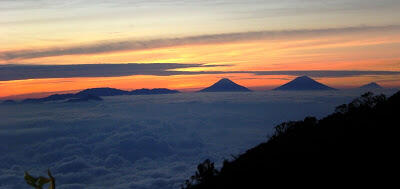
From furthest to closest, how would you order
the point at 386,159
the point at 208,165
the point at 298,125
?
the point at 298,125 → the point at 208,165 → the point at 386,159

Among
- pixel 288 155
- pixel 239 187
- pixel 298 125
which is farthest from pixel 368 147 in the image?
pixel 298 125

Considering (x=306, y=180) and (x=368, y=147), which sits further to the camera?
(x=368, y=147)

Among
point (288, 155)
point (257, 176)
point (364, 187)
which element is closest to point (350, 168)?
point (364, 187)

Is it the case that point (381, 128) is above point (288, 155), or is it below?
above

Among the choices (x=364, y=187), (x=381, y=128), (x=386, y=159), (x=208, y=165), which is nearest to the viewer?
(x=364, y=187)

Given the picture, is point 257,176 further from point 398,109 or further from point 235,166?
point 398,109

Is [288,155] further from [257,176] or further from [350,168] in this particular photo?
[350,168]
